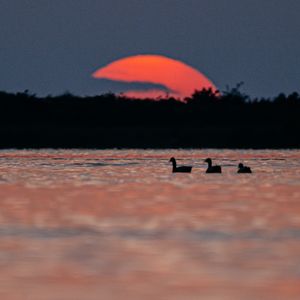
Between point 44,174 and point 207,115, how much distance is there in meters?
46.9

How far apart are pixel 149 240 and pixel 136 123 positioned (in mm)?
65052

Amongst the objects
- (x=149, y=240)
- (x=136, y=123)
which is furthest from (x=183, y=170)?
(x=136, y=123)

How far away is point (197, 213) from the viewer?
75.2 ft

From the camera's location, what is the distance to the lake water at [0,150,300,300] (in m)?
14.1

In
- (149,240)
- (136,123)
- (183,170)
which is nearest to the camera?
(149,240)

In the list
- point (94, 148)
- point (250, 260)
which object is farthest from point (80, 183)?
point (94, 148)

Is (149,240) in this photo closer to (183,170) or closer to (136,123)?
(183,170)

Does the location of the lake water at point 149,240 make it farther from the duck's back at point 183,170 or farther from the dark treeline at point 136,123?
the dark treeline at point 136,123

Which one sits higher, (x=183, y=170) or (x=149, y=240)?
(x=183, y=170)

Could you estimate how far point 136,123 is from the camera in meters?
83.3

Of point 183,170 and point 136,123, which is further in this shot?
point 136,123

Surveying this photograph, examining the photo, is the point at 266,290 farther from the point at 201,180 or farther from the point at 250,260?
the point at 201,180

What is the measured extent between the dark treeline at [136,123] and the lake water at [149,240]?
160ft

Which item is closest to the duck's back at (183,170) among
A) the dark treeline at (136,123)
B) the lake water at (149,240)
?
the lake water at (149,240)
